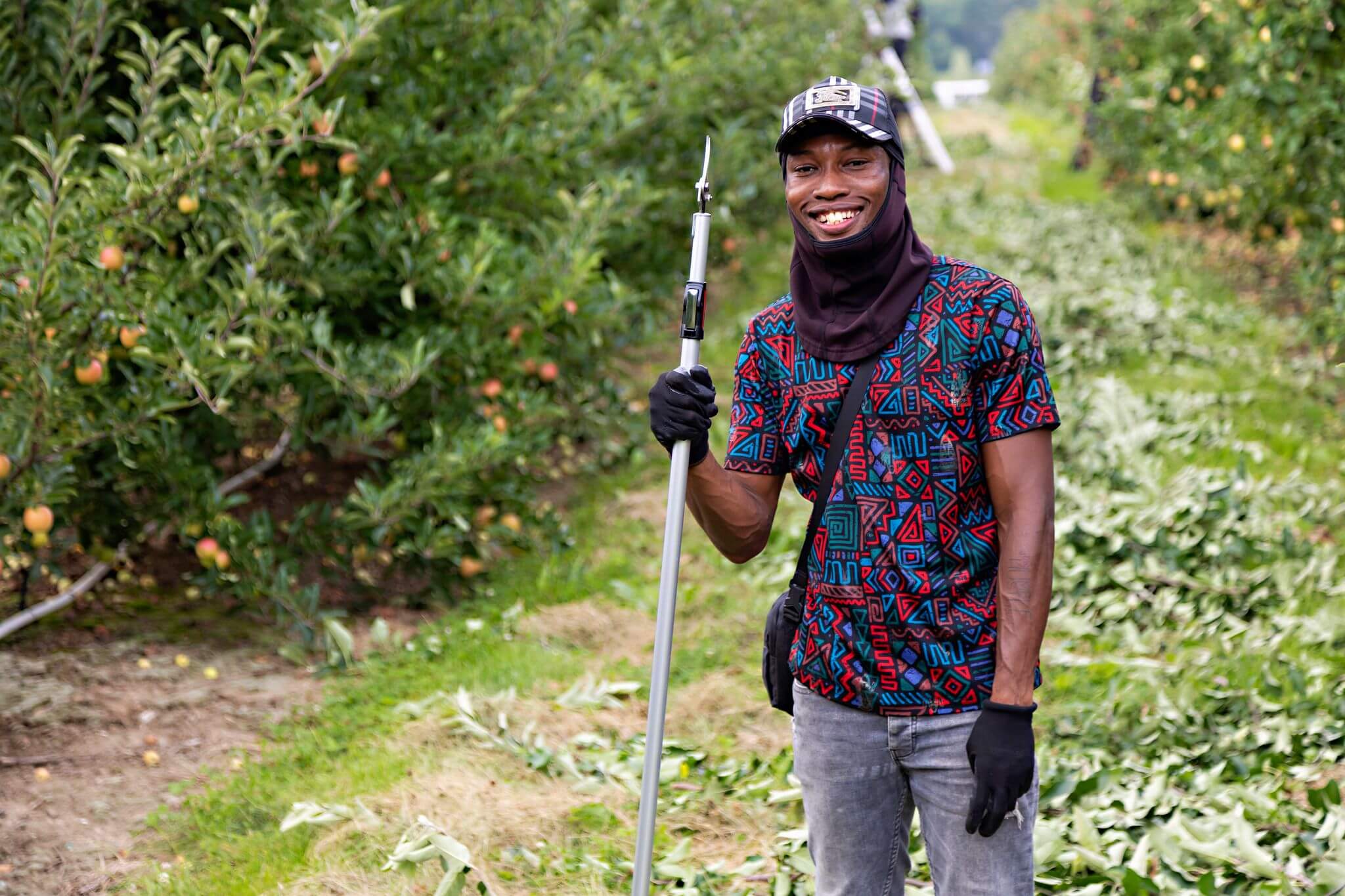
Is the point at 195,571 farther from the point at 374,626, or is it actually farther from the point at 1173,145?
the point at 1173,145

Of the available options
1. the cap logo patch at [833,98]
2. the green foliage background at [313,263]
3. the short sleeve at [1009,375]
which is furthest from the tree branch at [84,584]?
the short sleeve at [1009,375]

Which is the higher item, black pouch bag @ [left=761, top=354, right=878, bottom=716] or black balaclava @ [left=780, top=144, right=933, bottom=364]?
black balaclava @ [left=780, top=144, right=933, bottom=364]

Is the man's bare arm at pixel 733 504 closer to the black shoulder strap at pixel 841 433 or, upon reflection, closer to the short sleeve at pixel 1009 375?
the black shoulder strap at pixel 841 433

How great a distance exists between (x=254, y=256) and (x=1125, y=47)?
35.1ft

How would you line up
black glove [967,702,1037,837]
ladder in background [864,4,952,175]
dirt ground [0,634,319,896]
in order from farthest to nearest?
1. ladder in background [864,4,952,175]
2. dirt ground [0,634,319,896]
3. black glove [967,702,1037,837]

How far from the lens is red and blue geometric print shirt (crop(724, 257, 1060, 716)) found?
2408 millimetres

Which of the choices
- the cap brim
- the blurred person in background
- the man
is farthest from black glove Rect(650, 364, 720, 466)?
the blurred person in background

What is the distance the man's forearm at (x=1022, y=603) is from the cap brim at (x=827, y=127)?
2.50 ft

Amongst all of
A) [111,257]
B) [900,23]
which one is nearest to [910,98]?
[900,23]

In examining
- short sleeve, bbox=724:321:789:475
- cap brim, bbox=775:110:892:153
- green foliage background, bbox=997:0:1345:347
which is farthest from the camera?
green foliage background, bbox=997:0:1345:347

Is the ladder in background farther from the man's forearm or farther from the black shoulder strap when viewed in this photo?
the man's forearm

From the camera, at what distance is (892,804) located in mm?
2592

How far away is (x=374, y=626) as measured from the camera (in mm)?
5887

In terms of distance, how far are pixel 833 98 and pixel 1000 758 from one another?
127 cm
